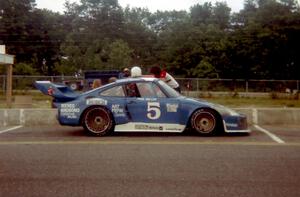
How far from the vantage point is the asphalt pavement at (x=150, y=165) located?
20.7ft

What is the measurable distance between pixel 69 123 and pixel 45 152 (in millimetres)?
2817

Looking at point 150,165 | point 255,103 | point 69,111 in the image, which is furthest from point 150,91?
point 255,103

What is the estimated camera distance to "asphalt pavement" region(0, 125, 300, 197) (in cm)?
631

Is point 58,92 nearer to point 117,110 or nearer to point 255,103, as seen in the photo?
point 117,110

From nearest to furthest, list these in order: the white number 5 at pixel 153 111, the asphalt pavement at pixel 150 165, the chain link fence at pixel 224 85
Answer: the asphalt pavement at pixel 150 165
the white number 5 at pixel 153 111
the chain link fence at pixel 224 85

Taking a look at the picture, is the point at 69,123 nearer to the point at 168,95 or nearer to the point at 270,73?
the point at 168,95

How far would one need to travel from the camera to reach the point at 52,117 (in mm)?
14477

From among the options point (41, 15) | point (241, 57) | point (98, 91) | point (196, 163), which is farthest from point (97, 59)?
point (196, 163)

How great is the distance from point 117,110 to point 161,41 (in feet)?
257

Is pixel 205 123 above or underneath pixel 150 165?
above

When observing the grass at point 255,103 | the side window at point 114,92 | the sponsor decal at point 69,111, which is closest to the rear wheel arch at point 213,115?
the side window at point 114,92

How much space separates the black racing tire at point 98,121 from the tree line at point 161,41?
146 feet

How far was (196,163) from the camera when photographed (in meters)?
7.88

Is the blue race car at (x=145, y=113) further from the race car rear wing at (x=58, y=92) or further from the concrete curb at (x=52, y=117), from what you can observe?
the concrete curb at (x=52, y=117)
